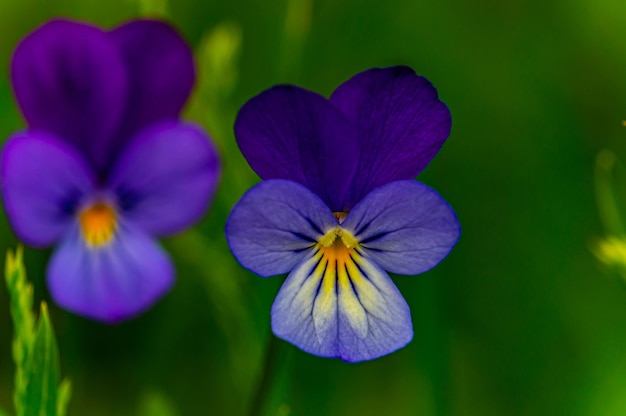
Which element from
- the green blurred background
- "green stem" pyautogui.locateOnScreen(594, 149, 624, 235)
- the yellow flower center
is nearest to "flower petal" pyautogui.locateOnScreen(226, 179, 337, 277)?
the yellow flower center

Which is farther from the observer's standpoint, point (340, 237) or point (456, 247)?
point (456, 247)

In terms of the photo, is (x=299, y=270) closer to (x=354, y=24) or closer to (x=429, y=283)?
(x=429, y=283)

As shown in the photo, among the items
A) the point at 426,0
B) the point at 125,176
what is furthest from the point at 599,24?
the point at 125,176

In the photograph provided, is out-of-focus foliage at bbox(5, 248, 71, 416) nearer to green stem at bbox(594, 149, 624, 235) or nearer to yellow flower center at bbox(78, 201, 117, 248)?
yellow flower center at bbox(78, 201, 117, 248)

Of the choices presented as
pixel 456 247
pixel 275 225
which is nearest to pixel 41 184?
pixel 275 225

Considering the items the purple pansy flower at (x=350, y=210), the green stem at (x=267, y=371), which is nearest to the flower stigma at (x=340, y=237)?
the purple pansy flower at (x=350, y=210)

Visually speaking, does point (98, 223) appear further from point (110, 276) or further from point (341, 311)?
point (341, 311)
